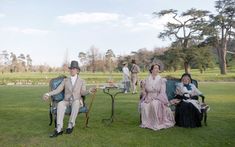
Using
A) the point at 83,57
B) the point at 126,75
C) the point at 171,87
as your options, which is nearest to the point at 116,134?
the point at 171,87

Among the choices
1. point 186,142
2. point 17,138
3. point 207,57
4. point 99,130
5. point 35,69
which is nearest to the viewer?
point 186,142

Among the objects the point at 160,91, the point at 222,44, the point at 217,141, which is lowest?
the point at 217,141

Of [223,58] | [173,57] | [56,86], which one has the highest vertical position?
[173,57]

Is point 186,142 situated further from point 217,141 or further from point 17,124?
point 17,124

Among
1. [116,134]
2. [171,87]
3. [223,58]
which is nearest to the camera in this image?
[116,134]

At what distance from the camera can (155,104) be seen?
257 inches

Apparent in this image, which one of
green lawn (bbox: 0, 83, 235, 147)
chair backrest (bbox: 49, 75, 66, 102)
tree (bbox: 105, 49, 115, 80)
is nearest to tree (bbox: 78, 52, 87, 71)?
tree (bbox: 105, 49, 115, 80)

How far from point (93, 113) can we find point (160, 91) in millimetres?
2598

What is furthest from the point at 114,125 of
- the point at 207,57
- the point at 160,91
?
the point at 207,57

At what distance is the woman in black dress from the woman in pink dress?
18 cm

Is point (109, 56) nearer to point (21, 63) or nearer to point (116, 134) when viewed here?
point (21, 63)

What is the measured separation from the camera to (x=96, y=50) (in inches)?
3191

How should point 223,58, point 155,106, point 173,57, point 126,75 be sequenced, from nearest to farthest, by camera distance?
point 155,106 < point 126,75 < point 173,57 < point 223,58

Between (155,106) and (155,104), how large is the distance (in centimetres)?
4
